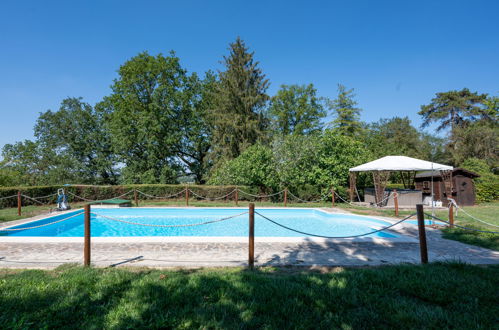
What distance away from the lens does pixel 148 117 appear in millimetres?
23984

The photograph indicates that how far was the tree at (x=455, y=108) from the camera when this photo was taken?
29.5 m

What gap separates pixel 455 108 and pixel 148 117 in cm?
3617

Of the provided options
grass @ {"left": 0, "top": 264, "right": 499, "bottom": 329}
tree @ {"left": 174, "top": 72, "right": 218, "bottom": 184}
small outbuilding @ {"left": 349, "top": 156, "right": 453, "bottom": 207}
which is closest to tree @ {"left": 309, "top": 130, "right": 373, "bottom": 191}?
small outbuilding @ {"left": 349, "top": 156, "right": 453, "bottom": 207}

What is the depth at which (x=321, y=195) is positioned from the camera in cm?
1622

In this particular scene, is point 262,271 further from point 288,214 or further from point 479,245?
point 288,214

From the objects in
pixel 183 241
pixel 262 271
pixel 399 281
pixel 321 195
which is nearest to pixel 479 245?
pixel 399 281

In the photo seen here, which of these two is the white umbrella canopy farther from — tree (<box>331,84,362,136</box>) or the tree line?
tree (<box>331,84,362,136</box>)

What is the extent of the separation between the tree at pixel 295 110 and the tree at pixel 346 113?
2680 mm

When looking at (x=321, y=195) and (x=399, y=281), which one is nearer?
(x=399, y=281)

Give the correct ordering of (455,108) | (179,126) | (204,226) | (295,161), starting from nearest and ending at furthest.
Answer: (204,226) → (295,161) → (179,126) → (455,108)

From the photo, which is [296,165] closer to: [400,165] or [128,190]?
[400,165]

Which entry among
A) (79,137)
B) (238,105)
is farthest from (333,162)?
(79,137)

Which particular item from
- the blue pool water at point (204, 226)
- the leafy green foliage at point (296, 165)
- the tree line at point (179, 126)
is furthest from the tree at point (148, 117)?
the blue pool water at point (204, 226)

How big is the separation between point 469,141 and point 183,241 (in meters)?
30.8
